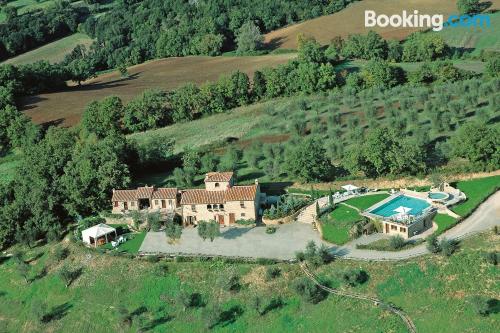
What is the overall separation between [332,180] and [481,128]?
1700 centimetres

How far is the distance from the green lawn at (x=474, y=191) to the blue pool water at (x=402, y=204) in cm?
325

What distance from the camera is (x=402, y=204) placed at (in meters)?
70.6

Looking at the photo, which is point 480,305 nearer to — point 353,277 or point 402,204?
point 353,277

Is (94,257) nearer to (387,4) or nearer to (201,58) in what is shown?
(201,58)

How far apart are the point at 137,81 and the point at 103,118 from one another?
3580cm

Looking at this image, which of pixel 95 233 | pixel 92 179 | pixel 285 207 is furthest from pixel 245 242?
pixel 92 179

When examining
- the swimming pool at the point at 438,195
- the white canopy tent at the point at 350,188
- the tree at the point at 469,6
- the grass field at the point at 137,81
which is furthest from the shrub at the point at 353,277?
the tree at the point at 469,6

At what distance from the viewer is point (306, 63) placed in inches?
4695

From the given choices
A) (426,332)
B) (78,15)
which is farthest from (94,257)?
(78,15)

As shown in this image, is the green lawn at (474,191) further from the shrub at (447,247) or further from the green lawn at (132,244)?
the green lawn at (132,244)

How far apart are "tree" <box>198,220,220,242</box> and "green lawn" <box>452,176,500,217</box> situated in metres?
23.2

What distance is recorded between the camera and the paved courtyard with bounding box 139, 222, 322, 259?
66.3 metres

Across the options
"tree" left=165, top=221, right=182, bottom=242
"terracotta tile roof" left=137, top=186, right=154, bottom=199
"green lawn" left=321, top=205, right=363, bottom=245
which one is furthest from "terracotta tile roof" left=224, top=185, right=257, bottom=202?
"terracotta tile roof" left=137, top=186, right=154, bottom=199

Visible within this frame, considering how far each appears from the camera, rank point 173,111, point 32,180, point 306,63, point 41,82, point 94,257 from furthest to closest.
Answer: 1. point 41,82
2. point 306,63
3. point 173,111
4. point 32,180
5. point 94,257
